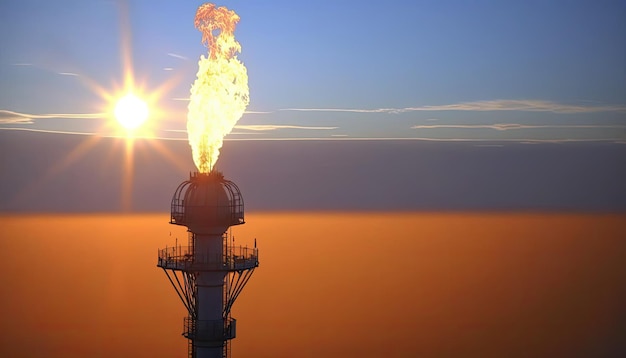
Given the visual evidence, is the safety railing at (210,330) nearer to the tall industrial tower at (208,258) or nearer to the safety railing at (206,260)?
the tall industrial tower at (208,258)

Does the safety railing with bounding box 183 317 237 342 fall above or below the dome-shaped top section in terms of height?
below

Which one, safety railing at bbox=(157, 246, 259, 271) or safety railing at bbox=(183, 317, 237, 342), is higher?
safety railing at bbox=(157, 246, 259, 271)

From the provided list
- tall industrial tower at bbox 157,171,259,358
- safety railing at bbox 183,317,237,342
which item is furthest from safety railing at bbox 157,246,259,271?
safety railing at bbox 183,317,237,342

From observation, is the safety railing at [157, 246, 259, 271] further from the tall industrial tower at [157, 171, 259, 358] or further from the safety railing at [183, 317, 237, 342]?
the safety railing at [183, 317, 237, 342]

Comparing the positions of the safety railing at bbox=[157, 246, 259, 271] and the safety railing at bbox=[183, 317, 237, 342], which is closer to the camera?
the safety railing at bbox=[157, 246, 259, 271]

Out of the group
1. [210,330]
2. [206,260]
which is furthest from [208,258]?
[210,330]

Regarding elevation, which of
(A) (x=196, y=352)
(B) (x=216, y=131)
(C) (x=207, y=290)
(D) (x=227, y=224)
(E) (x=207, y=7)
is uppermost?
(E) (x=207, y=7)

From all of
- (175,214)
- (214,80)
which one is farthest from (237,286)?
(214,80)

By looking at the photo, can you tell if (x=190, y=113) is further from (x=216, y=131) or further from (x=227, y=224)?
(x=227, y=224)
